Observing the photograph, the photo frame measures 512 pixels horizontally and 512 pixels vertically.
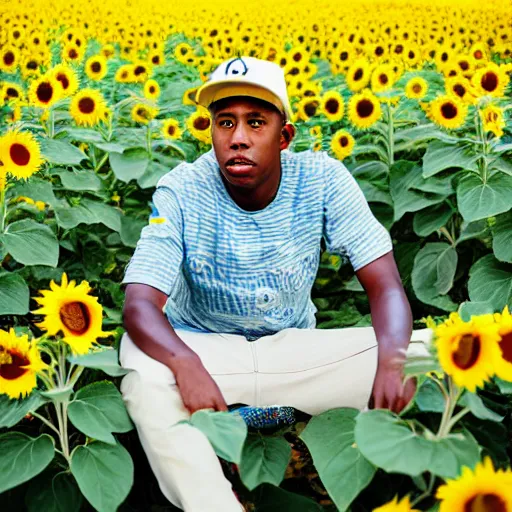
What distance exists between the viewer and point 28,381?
→ 1.62 meters

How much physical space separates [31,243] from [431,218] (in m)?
1.28

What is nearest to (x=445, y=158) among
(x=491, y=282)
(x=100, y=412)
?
(x=491, y=282)

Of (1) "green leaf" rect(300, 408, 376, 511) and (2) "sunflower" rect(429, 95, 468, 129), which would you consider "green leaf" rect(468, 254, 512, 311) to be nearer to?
(2) "sunflower" rect(429, 95, 468, 129)

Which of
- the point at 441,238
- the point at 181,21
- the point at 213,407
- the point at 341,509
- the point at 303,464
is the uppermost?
the point at 181,21

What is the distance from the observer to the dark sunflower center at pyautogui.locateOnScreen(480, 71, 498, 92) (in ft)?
9.23

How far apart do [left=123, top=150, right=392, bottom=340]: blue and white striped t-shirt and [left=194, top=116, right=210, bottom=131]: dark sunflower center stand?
1.10m

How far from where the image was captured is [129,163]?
294 centimetres

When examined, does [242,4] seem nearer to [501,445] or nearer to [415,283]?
[415,283]

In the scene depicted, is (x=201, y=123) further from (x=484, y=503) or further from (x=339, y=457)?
(x=484, y=503)

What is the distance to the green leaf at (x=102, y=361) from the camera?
1.63 meters

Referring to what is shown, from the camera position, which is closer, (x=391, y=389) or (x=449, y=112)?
(x=391, y=389)

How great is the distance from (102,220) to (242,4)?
1.60 m

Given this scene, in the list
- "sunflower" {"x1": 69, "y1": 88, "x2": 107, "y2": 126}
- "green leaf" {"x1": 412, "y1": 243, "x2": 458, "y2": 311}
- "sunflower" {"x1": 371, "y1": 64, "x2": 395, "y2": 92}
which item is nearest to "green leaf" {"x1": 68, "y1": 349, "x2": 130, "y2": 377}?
"green leaf" {"x1": 412, "y1": 243, "x2": 458, "y2": 311}

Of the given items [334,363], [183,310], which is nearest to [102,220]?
[183,310]
